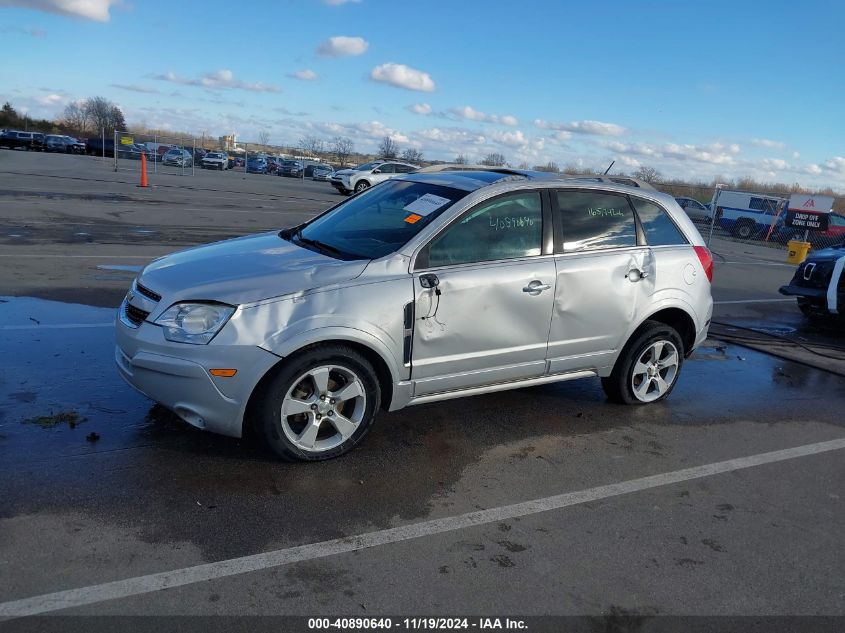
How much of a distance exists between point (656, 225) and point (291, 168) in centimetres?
4971

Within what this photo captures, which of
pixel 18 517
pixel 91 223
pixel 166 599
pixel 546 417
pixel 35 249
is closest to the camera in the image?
pixel 166 599

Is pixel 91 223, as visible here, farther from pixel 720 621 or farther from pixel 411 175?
pixel 720 621

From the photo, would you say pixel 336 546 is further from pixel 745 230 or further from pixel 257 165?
pixel 257 165

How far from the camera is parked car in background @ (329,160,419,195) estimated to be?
3186cm

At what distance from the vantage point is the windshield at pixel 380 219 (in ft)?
15.9

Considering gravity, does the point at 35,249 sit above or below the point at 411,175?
below

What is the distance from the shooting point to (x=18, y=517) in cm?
356

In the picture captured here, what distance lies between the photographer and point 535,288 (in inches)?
198

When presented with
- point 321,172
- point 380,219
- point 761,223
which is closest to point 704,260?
point 380,219

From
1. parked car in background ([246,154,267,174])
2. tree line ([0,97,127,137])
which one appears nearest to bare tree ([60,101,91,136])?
tree line ([0,97,127,137])

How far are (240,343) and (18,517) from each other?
1.38 meters

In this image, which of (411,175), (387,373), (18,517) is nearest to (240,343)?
(387,373)

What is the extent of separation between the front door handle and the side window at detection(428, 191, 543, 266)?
0.71 feet

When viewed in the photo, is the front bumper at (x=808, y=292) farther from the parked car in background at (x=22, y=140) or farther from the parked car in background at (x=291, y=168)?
the parked car in background at (x=22, y=140)
